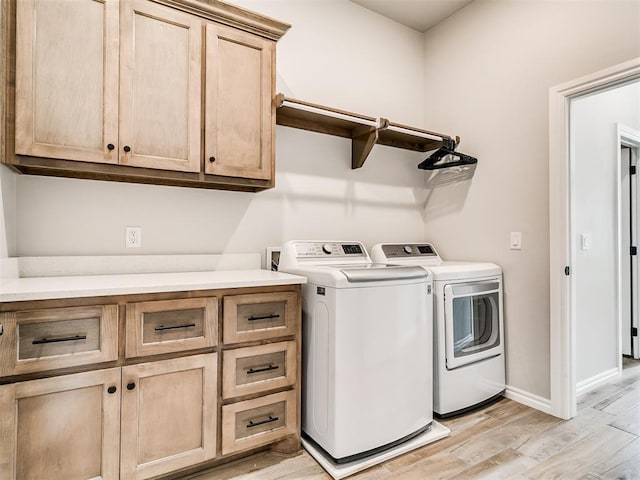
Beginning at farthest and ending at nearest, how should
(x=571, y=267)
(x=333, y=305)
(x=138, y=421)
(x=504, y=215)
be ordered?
(x=504, y=215) < (x=571, y=267) < (x=333, y=305) < (x=138, y=421)

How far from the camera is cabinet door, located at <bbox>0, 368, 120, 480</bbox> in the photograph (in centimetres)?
126

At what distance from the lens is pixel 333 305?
1.75 meters

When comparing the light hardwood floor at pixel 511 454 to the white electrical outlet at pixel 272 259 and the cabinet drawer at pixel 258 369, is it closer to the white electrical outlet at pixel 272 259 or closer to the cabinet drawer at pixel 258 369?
the cabinet drawer at pixel 258 369

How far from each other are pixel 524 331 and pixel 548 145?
4.08 ft

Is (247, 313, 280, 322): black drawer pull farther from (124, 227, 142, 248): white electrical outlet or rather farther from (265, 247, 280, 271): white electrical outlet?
(124, 227, 142, 248): white electrical outlet

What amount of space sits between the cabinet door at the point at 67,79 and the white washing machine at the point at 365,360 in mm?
1228

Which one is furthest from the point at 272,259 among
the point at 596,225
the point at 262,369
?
the point at 596,225

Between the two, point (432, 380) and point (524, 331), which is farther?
point (524, 331)

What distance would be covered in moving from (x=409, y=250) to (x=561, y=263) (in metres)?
0.98

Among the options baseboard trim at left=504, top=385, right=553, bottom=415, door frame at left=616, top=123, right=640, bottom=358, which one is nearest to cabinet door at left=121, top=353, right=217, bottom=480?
baseboard trim at left=504, top=385, right=553, bottom=415

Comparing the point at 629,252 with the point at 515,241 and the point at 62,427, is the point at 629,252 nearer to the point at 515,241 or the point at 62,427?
the point at 515,241

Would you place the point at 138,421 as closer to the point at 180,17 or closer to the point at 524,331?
the point at 180,17

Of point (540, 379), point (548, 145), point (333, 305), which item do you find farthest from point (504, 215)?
point (333, 305)

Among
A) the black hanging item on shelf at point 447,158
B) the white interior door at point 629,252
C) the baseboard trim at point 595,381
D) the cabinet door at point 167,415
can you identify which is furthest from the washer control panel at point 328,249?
the white interior door at point 629,252
